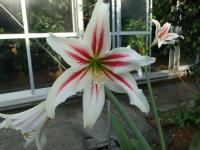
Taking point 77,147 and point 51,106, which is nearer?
point 51,106

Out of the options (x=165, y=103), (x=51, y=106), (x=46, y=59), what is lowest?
(x=165, y=103)

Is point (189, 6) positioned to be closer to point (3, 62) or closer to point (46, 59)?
point (46, 59)

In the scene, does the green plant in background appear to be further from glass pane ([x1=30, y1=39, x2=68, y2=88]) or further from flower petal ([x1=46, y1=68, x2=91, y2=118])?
flower petal ([x1=46, y1=68, x2=91, y2=118])

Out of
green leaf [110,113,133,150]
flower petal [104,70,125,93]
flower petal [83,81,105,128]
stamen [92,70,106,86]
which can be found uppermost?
stamen [92,70,106,86]

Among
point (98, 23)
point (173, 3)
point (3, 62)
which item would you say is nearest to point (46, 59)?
point (3, 62)

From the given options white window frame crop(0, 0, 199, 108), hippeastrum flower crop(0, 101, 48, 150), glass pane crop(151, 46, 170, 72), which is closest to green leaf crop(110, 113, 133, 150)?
hippeastrum flower crop(0, 101, 48, 150)

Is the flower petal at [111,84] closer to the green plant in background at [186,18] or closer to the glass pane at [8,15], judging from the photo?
the green plant in background at [186,18]

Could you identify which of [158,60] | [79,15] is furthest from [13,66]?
→ [158,60]
